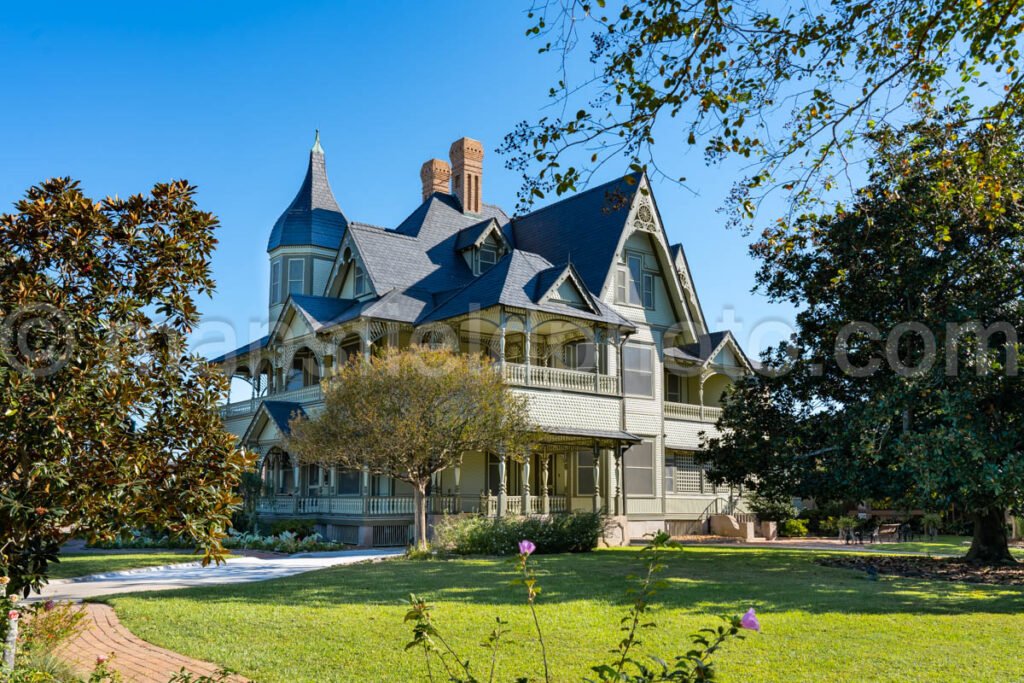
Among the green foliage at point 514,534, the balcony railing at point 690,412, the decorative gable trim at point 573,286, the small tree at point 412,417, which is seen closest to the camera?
the small tree at point 412,417

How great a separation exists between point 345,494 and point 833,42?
923 inches

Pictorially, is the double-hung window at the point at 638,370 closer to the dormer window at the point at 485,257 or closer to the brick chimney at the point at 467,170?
the dormer window at the point at 485,257

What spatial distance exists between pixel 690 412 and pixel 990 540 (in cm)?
1415

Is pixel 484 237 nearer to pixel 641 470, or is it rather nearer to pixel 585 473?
pixel 585 473

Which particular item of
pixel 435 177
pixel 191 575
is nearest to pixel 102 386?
pixel 191 575

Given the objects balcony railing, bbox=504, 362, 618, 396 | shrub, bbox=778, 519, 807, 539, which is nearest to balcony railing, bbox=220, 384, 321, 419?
balcony railing, bbox=504, 362, 618, 396

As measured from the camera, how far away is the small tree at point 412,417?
21266 mm

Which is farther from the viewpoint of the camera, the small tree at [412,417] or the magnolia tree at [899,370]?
the small tree at [412,417]

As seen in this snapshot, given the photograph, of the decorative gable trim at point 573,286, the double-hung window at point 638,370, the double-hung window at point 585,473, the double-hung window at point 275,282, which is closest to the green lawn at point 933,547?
the double-hung window at point 585,473

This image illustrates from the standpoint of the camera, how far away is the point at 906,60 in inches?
387

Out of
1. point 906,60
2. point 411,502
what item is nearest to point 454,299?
point 411,502

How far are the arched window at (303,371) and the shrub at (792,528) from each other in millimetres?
18707

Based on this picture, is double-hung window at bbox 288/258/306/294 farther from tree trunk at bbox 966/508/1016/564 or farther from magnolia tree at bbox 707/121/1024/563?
tree trunk at bbox 966/508/1016/564

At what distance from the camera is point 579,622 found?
11.7 metres
